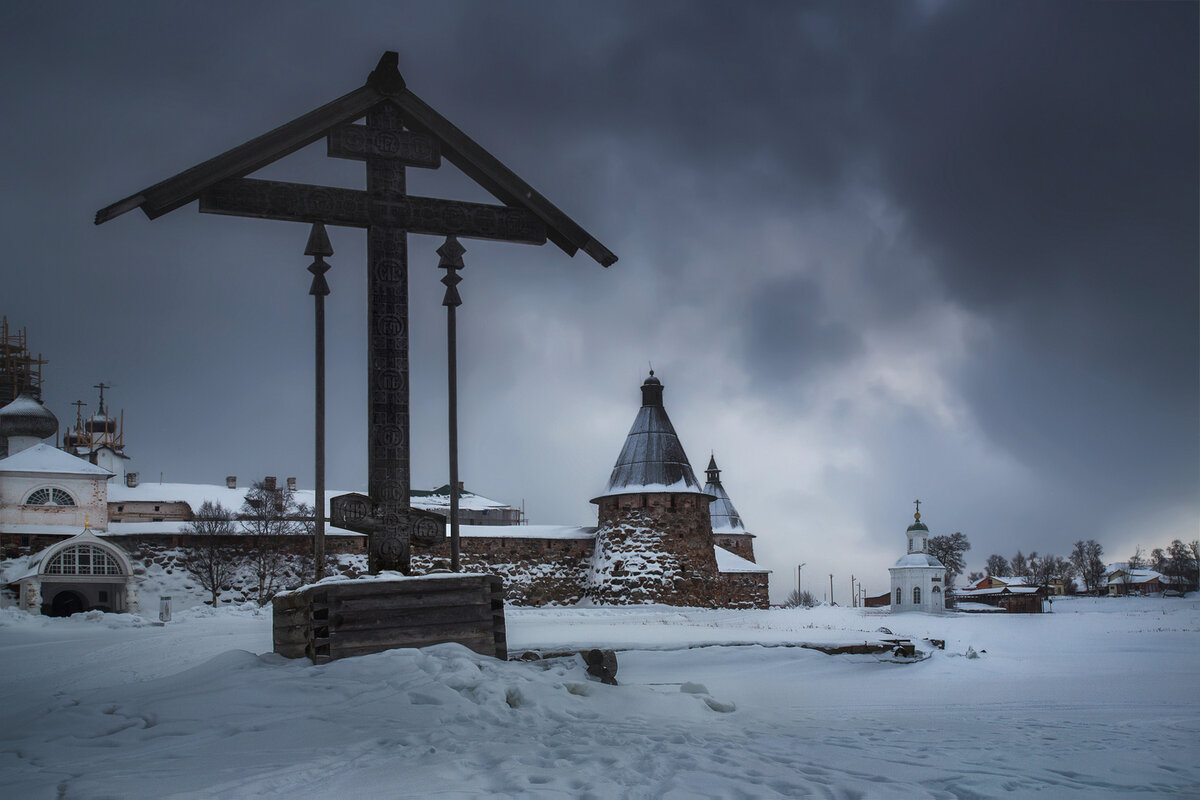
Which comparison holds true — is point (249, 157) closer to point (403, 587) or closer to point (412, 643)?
point (403, 587)

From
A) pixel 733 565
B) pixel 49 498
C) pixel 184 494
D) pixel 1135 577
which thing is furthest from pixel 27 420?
pixel 1135 577

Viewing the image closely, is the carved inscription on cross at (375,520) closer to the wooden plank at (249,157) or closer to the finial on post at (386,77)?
the wooden plank at (249,157)

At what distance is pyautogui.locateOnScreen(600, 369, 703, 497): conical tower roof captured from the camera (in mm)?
28047

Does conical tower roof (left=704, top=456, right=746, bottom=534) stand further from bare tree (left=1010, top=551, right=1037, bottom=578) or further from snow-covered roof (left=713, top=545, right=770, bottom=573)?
bare tree (left=1010, top=551, right=1037, bottom=578)

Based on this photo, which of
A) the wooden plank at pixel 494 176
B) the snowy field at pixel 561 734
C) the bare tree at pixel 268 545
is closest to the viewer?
the snowy field at pixel 561 734

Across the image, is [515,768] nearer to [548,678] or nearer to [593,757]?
[593,757]

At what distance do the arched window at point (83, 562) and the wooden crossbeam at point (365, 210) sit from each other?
946 inches

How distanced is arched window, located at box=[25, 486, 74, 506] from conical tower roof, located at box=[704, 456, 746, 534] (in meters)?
27.3

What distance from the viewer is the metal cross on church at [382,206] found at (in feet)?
25.6

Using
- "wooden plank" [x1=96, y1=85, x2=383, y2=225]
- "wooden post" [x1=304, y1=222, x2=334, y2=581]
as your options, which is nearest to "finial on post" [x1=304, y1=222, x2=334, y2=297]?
"wooden post" [x1=304, y1=222, x2=334, y2=581]

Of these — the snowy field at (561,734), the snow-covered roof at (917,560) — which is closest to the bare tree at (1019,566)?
the snow-covered roof at (917,560)

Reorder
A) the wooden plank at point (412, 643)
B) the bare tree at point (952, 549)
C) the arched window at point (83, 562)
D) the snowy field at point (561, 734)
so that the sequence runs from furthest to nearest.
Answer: the bare tree at point (952, 549) < the arched window at point (83, 562) < the wooden plank at point (412, 643) < the snowy field at point (561, 734)

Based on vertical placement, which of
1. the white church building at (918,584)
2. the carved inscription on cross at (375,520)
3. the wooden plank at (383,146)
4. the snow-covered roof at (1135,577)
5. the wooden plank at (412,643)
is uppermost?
the wooden plank at (383,146)

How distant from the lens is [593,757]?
486 cm
